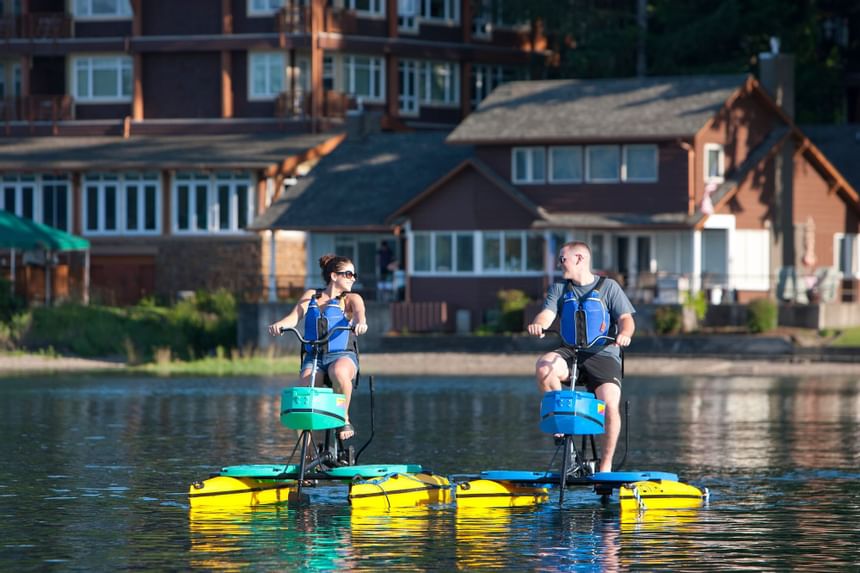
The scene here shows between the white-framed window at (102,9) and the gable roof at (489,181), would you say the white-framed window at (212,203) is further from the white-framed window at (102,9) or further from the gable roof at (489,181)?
the white-framed window at (102,9)

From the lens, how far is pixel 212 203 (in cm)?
6328

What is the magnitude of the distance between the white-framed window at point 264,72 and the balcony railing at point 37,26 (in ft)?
22.6

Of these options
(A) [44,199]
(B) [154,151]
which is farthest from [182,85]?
(A) [44,199]

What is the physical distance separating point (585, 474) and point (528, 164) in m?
39.2

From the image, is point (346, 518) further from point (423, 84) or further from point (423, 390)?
point (423, 84)

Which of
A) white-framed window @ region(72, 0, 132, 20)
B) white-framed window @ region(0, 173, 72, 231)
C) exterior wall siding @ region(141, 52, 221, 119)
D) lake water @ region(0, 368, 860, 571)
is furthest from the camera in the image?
white-framed window @ region(72, 0, 132, 20)

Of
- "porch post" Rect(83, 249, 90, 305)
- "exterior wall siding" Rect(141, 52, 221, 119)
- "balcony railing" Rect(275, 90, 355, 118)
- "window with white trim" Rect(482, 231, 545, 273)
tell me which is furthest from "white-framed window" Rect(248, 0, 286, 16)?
"window with white trim" Rect(482, 231, 545, 273)

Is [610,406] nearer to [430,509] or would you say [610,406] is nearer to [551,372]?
[551,372]

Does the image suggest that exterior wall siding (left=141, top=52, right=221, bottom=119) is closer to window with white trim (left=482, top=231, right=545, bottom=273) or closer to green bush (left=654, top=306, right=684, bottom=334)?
window with white trim (left=482, top=231, right=545, bottom=273)

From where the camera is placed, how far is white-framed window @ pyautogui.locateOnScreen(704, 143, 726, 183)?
54.3m

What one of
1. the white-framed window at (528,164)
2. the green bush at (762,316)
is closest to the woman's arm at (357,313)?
the green bush at (762,316)

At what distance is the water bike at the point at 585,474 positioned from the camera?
1546 cm

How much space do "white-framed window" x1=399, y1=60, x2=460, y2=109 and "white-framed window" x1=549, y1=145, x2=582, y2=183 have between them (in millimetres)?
17452

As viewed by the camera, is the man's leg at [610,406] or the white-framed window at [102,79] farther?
the white-framed window at [102,79]
